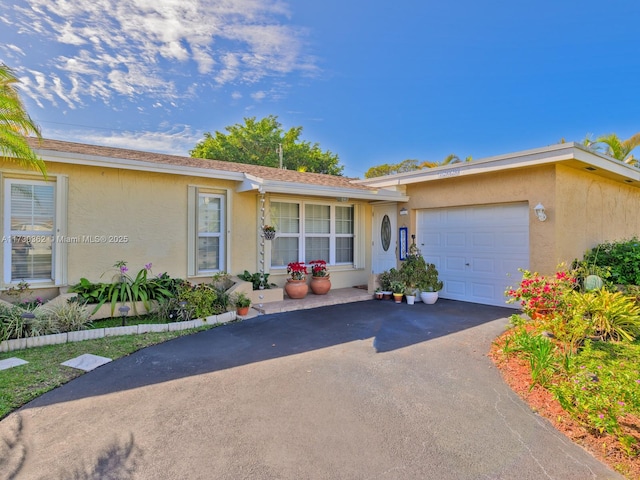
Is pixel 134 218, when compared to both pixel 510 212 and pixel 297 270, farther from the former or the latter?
pixel 510 212

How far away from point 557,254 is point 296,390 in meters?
6.71

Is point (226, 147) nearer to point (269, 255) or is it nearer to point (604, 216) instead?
point (269, 255)

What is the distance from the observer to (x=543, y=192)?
7.65 meters

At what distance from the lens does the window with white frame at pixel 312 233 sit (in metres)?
9.87

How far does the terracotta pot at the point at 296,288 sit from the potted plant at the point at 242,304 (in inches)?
58.8

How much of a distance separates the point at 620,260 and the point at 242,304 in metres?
8.73

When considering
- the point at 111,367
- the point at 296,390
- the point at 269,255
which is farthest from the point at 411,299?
the point at 111,367

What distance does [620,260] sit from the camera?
25.7 ft

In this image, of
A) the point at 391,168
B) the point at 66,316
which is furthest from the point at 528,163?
the point at 391,168

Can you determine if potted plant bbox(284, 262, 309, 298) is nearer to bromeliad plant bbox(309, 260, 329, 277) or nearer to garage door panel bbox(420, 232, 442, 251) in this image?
bromeliad plant bbox(309, 260, 329, 277)

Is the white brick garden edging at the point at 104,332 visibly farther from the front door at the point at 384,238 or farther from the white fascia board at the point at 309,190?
the front door at the point at 384,238

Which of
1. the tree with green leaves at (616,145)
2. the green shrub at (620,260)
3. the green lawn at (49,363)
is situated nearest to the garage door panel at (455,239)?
the green shrub at (620,260)

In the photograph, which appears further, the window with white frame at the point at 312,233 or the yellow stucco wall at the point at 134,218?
the window with white frame at the point at 312,233

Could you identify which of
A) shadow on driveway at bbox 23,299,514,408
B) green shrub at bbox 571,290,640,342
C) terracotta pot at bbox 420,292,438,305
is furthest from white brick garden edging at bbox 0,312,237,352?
green shrub at bbox 571,290,640,342
